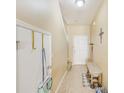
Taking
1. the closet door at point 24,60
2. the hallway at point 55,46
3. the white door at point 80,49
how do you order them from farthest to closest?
the white door at point 80,49 < the hallway at point 55,46 < the closet door at point 24,60

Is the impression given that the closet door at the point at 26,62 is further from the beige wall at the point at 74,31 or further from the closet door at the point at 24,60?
the beige wall at the point at 74,31

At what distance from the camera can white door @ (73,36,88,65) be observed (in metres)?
9.30

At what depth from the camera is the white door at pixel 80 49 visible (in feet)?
30.5

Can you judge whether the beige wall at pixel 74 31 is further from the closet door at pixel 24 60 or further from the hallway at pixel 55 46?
the closet door at pixel 24 60

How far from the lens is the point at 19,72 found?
60.9 inches

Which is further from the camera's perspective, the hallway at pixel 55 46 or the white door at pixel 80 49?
the white door at pixel 80 49

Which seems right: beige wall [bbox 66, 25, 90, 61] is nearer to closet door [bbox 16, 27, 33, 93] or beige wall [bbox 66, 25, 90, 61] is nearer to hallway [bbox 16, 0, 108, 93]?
hallway [bbox 16, 0, 108, 93]

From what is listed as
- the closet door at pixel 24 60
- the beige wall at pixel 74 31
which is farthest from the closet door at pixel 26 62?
the beige wall at pixel 74 31

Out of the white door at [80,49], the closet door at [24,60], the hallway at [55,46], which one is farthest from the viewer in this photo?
the white door at [80,49]

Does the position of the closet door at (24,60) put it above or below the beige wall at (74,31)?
below

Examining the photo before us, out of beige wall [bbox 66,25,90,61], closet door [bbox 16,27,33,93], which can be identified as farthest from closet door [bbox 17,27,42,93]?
beige wall [bbox 66,25,90,61]
